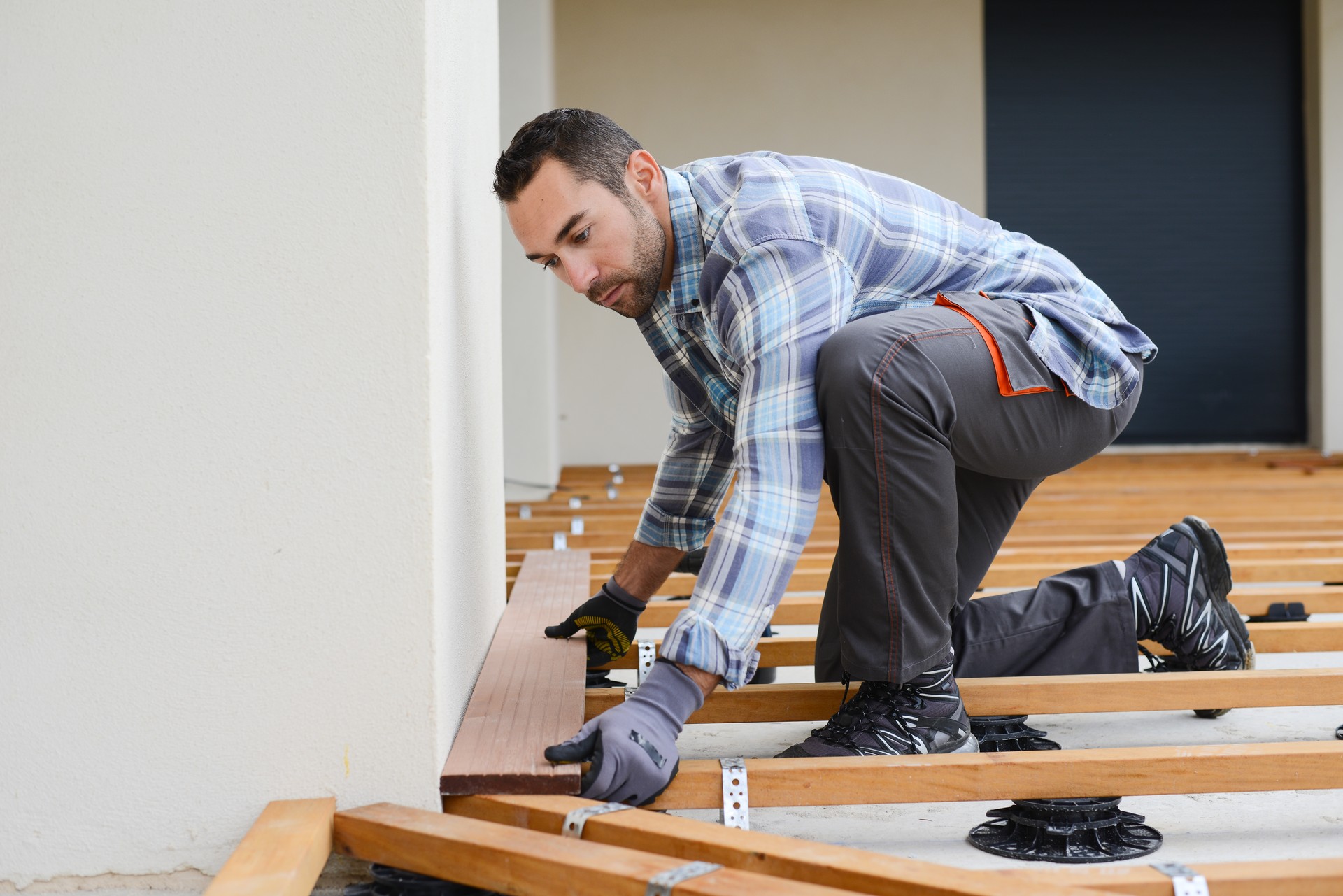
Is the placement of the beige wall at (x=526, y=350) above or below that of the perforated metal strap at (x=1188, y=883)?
above

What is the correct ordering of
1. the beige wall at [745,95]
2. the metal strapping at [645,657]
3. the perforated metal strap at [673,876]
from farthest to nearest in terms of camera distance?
the beige wall at [745,95] → the metal strapping at [645,657] → the perforated metal strap at [673,876]

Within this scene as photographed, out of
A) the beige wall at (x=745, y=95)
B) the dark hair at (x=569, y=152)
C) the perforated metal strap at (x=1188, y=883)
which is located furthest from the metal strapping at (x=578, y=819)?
the beige wall at (x=745, y=95)

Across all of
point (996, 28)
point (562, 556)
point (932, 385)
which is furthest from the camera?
point (996, 28)

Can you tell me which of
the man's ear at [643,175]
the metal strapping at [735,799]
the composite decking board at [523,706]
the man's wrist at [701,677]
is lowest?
the metal strapping at [735,799]

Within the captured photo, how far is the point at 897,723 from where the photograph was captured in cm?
133

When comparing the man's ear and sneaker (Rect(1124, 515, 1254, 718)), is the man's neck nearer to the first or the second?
the man's ear

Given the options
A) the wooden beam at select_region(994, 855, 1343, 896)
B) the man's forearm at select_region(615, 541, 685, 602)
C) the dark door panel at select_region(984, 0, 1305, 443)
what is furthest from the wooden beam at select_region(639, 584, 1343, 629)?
the dark door panel at select_region(984, 0, 1305, 443)

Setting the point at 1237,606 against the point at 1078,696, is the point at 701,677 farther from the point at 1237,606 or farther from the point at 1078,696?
the point at 1237,606

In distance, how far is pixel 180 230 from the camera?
1.04m

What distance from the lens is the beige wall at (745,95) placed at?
632cm

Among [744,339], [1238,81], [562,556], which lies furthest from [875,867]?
[1238,81]

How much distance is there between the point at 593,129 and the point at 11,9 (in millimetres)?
620

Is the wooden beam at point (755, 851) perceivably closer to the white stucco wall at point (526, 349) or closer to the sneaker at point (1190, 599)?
the sneaker at point (1190, 599)

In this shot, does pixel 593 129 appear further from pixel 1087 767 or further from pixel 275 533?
pixel 1087 767
